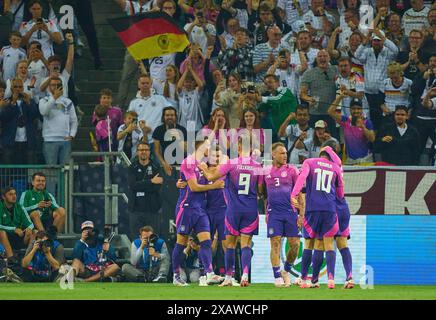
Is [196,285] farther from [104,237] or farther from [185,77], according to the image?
[185,77]

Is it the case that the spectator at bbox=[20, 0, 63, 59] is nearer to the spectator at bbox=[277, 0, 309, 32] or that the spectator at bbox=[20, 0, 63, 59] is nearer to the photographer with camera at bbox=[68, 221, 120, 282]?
the spectator at bbox=[277, 0, 309, 32]

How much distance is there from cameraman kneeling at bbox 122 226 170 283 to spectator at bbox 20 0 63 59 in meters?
5.20

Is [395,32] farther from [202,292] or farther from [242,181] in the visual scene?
[202,292]

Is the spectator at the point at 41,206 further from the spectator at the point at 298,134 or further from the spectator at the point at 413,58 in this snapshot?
the spectator at the point at 413,58

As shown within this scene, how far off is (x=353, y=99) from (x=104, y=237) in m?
5.47

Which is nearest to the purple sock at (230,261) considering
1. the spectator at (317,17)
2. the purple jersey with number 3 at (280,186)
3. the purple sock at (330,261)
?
the purple jersey with number 3 at (280,186)

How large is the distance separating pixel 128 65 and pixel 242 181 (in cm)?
714

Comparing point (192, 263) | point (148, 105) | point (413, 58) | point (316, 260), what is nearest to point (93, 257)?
point (192, 263)

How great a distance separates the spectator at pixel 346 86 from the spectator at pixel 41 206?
5.63m

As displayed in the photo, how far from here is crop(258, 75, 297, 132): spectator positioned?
24797 millimetres

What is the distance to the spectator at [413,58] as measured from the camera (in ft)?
83.8

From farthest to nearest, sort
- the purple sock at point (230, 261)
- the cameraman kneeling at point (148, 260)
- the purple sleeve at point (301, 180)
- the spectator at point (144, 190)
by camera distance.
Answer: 1. the spectator at point (144, 190)
2. the cameraman kneeling at point (148, 260)
3. the purple sock at point (230, 261)
4. the purple sleeve at point (301, 180)

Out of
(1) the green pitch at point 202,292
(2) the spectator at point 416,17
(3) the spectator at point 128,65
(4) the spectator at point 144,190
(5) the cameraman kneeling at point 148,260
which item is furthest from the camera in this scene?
(3) the spectator at point 128,65

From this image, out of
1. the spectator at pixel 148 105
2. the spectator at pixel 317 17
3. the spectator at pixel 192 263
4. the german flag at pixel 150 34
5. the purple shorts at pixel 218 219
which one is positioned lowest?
the spectator at pixel 192 263
